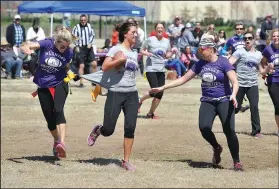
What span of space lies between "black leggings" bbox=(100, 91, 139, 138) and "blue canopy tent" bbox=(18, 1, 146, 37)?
17.0 meters

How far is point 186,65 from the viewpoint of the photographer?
84.0 ft

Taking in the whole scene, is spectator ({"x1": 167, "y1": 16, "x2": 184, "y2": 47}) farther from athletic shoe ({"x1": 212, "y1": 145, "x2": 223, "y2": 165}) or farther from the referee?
athletic shoe ({"x1": 212, "y1": 145, "x2": 223, "y2": 165})

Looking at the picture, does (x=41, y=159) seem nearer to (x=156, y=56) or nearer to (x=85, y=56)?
(x=156, y=56)

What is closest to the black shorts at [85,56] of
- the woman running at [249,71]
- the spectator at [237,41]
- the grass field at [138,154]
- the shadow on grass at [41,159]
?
the grass field at [138,154]

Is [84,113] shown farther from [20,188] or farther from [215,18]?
[215,18]

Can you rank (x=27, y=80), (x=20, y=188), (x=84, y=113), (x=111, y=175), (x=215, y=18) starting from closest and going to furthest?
(x=20, y=188), (x=111, y=175), (x=84, y=113), (x=27, y=80), (x=215, y=18)

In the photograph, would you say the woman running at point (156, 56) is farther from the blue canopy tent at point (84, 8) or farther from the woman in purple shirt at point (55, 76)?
the blue canopy tent at point (84, 8)

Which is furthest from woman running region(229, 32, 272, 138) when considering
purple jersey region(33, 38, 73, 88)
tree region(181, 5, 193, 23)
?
tree region(181, 5, 193, 23)

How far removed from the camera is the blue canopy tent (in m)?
26.1

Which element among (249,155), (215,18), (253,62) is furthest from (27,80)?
(215,18)

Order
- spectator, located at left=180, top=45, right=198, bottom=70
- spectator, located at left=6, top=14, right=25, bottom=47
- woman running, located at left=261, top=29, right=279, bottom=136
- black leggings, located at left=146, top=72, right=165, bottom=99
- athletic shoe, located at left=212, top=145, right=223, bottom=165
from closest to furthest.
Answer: athletic shoe, located at left=212, top=145, right=223, bottom=165 → woman running, located at left=261, top=29, right=279, bottom=136 → black leggings, located at left=146, top=72, right=165, bottom=99 → spectator, located at left=6, top=14, right=25, bottom=47 → spectator, located at left=180, top=45, right=198, bottom=70

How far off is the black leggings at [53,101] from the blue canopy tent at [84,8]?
16181mm

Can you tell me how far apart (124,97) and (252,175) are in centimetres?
193

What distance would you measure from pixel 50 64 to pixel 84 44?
11158 mm
